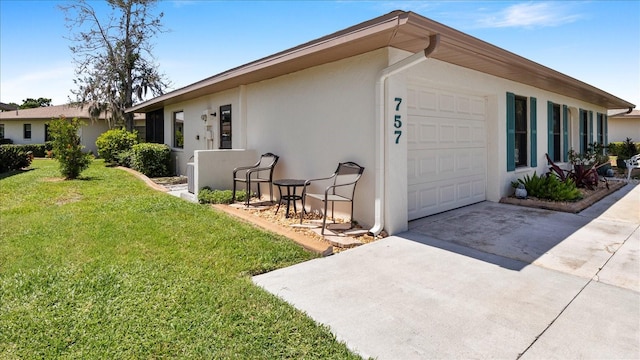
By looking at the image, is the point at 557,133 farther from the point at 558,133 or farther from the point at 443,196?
the point at 443,196

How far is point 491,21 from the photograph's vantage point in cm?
743

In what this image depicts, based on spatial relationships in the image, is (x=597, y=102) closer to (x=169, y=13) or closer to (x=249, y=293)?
(x=249, y=293)

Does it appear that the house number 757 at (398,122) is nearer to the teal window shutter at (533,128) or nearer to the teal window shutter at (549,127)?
the teal window shutter at (533,128)

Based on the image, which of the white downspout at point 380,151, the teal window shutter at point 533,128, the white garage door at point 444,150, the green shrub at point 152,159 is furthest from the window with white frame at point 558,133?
the green shrub at point 152,159

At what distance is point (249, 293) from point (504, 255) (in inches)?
115

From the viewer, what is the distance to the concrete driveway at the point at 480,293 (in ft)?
7.85

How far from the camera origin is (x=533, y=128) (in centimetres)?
851

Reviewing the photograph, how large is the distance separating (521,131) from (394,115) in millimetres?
4965

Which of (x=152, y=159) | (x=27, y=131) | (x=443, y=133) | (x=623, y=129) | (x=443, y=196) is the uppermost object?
(x=27, y=131)

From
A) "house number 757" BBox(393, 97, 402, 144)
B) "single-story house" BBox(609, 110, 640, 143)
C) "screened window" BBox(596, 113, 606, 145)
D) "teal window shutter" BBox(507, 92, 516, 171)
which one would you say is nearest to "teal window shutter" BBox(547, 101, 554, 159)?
"teal window shutter" BBox(507, 92, 516, 171)

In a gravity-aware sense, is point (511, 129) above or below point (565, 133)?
below

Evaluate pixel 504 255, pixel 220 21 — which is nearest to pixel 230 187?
pixel 220 21

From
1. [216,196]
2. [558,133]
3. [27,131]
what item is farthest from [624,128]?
[27,131]

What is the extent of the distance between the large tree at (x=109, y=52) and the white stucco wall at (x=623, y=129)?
1212 inches
